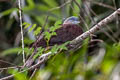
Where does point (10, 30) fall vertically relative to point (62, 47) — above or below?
below

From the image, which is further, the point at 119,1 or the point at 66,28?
the point at 119,1

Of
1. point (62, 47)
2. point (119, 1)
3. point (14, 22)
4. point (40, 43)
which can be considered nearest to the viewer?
point (62, 47)

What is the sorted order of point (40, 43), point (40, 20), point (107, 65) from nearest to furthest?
point (107, 65)
point (40, 43)
point (40, 20)

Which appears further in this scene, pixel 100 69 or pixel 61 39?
pixel 61 39

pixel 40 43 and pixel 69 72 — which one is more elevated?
pixel 69 72

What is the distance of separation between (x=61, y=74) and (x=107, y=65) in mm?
198

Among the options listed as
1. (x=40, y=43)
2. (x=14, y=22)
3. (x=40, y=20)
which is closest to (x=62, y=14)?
(x=40, y=20)

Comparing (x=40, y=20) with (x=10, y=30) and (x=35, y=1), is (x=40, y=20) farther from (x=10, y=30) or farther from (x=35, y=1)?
(x=10, y=30)

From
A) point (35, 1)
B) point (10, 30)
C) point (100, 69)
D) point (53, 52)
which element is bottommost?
point (10, 30)

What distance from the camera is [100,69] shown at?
128 centimetres

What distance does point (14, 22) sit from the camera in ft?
25.0

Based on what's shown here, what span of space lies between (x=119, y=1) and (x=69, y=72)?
481 centimetres

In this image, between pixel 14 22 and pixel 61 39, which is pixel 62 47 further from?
pixel 14 22

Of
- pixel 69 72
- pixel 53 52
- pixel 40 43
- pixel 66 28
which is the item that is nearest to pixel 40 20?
pixel 66 28
